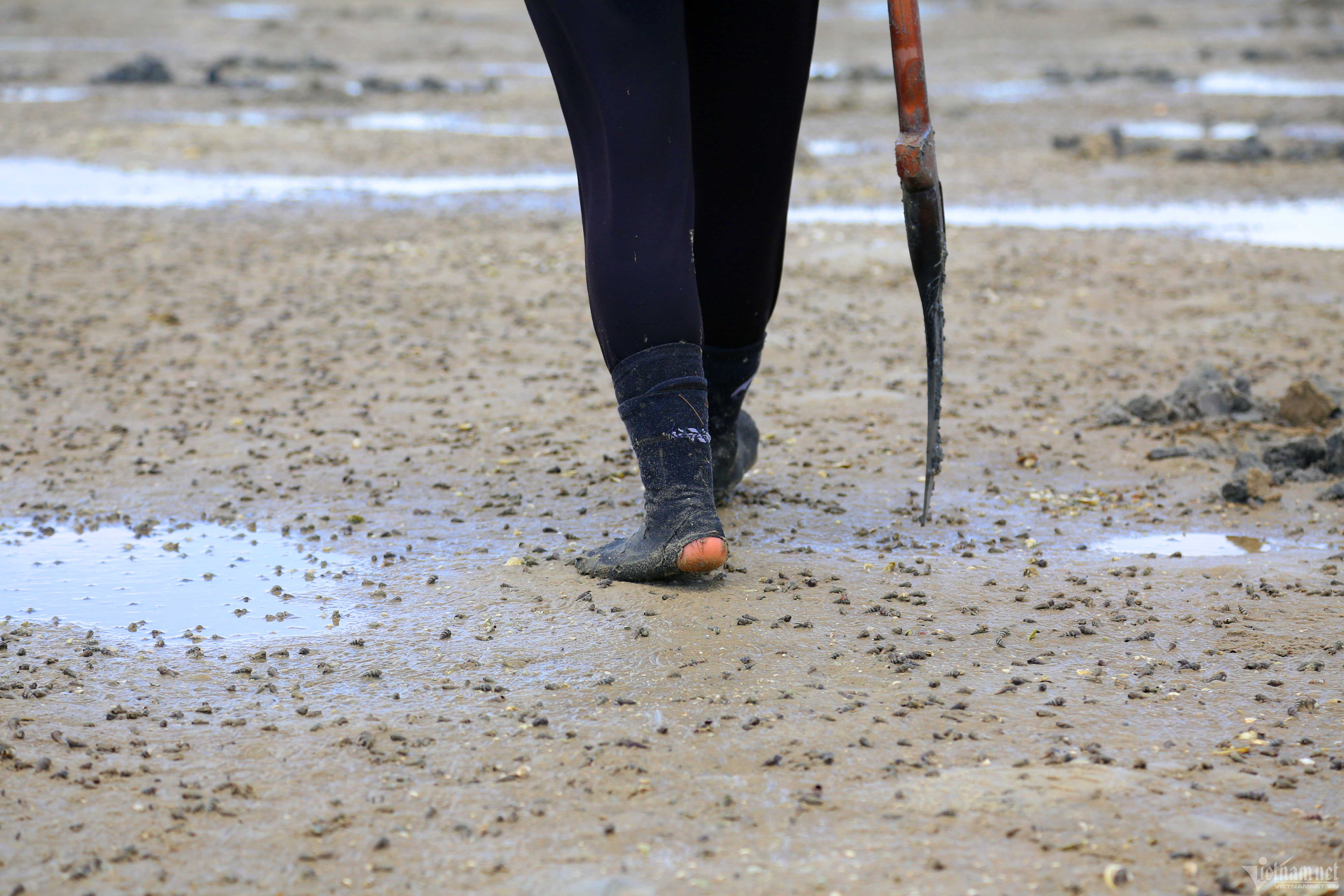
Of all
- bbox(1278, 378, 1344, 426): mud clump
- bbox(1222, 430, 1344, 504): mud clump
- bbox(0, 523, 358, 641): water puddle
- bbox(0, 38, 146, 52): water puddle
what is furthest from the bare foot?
bbox(0, 38, 146, 52): water puddle

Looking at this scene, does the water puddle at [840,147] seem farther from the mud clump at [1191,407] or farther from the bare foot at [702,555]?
the bare foot at [702,555]

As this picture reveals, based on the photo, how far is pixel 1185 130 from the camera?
12781 mm

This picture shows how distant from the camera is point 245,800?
1.83 m

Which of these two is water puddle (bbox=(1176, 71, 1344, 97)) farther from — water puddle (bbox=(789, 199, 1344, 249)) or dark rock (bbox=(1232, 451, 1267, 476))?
dark rock (bbox=(1232, 451, 1267, 476))

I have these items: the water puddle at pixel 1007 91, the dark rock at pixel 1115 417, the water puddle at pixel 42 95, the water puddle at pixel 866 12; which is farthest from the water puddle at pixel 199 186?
the water puddle at pixel 866 12

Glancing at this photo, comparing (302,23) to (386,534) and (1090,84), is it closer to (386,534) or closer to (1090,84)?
(1090,84)

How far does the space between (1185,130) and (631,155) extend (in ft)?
38.7

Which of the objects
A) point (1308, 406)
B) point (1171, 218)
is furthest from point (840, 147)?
point (1308, 406)

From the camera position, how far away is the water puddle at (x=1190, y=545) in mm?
3027

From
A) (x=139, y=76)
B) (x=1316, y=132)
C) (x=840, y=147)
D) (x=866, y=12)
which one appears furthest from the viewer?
(x=866, y=12)

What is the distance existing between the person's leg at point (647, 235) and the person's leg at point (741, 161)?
250 mm

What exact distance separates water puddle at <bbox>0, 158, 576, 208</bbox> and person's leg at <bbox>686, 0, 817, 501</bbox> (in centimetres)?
637

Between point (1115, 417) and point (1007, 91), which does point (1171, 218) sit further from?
point (1007, 91)

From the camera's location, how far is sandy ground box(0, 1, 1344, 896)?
→ 1.73 meters
